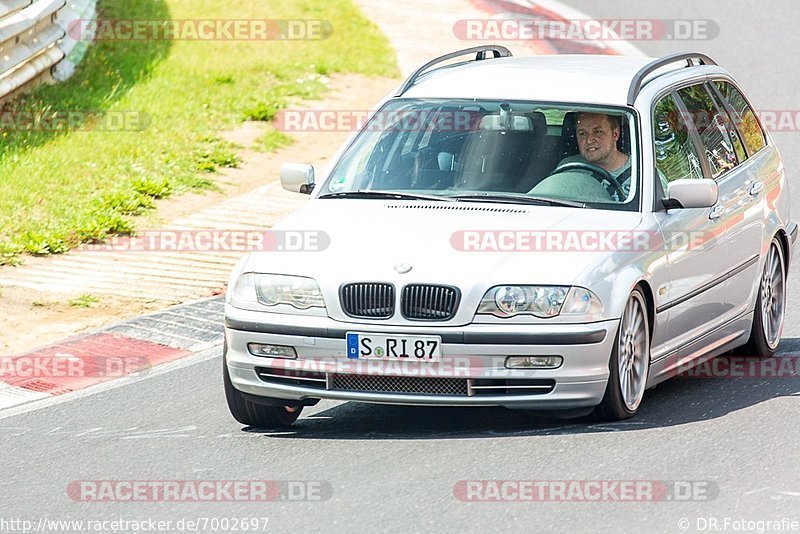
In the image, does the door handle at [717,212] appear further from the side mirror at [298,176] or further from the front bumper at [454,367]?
the side mirror at [298,176]

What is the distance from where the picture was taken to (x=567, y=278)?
7.11 meters

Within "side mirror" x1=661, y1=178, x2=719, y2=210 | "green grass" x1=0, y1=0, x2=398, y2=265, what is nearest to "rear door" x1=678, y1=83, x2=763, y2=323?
"side mirror" x1=661, y1=178, x2=719, y2=210

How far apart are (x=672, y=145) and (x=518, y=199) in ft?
3.58

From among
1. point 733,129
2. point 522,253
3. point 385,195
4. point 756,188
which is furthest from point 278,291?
point 733,129

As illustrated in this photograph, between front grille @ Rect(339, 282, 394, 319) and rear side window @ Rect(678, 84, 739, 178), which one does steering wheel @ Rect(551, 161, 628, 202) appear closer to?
rear side window @ Rect(678, 84, 739, 178)

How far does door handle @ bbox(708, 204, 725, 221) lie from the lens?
845 cm

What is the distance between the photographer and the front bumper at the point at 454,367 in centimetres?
707

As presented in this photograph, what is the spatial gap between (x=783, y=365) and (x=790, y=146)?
8.72 meters

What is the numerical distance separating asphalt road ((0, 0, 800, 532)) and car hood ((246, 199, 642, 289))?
2.71ft

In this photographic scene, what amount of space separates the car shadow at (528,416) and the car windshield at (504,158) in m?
1.12

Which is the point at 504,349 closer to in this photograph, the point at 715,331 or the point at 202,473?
the point at 202,473

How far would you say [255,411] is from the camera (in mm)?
7789

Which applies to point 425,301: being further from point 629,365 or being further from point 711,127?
point 711,127

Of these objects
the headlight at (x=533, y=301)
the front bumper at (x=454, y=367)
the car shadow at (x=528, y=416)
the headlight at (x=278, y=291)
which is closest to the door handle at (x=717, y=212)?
the car shadow at (x=528, y=416)
